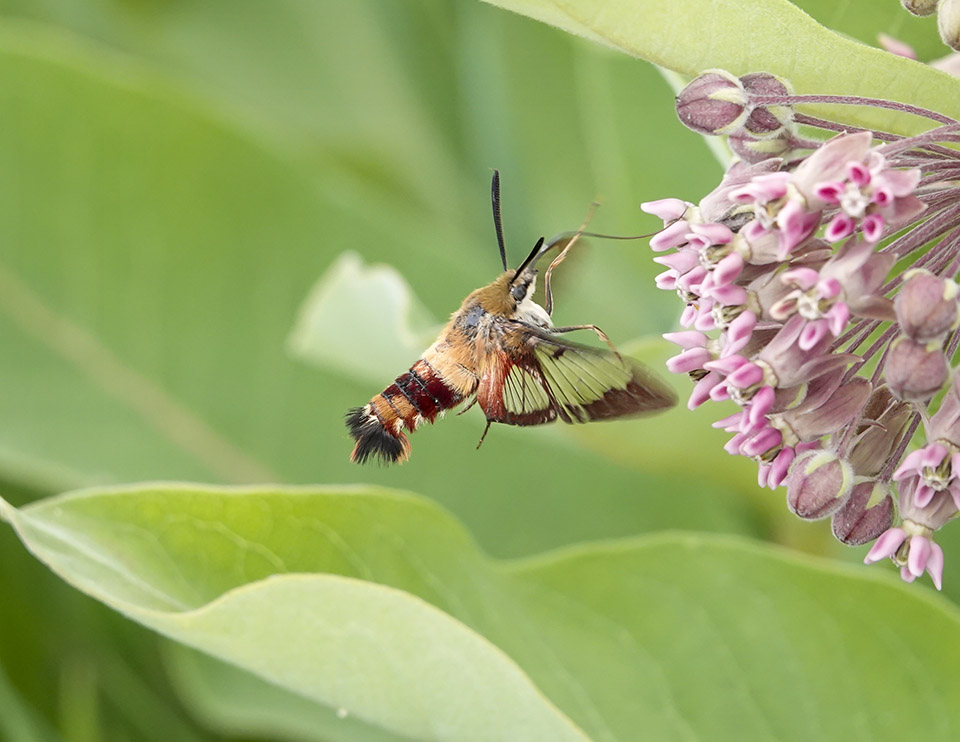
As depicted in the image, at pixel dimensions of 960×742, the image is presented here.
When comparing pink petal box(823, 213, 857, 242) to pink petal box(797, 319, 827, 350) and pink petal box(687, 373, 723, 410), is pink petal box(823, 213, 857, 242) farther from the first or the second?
pink petal box(687, 373, 723, 410)

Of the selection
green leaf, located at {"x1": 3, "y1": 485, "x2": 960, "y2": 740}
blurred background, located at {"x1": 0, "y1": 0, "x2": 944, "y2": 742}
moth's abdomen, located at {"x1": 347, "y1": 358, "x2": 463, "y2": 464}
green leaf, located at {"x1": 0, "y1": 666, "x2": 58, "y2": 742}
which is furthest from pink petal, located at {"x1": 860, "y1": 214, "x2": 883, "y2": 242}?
green leaf, located at {"x1": 0, "y1": 666, "x2": 58, "y2": 742}

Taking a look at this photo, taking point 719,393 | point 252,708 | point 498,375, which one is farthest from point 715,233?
point 252,708

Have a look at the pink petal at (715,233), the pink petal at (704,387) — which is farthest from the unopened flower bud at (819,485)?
the pink petal at (715,233)

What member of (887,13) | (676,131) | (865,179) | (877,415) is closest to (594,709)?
(877,415)

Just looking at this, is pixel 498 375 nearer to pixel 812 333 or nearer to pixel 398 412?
pixel 398 412

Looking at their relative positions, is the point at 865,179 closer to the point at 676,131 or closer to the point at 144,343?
the point at 676,131

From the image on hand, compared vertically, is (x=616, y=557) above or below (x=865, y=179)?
below
